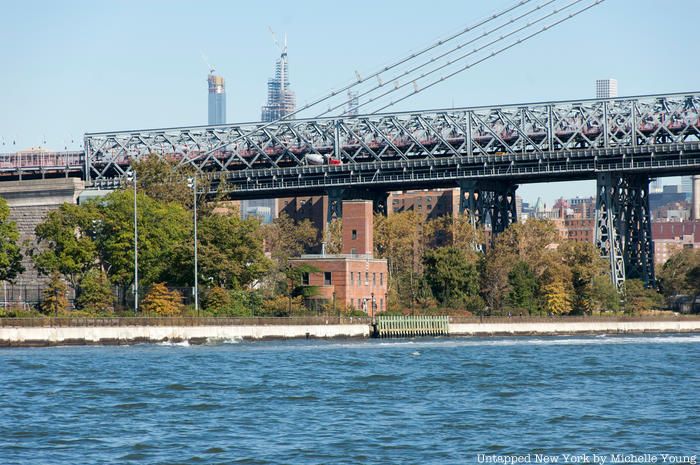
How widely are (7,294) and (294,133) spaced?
78.4 m

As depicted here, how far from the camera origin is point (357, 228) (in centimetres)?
13750

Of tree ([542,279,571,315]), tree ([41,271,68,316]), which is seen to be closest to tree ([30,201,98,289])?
tree ([41,271,68,316])

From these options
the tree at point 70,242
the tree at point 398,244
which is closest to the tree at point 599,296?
the tree at point 398,244

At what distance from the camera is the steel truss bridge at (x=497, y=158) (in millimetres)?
168375

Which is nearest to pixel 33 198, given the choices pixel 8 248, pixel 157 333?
pixel 8 248

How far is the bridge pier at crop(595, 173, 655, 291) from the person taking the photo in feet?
543

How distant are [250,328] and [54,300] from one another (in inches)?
628

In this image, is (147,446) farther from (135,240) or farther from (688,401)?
(135,240)

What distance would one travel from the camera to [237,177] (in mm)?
191625

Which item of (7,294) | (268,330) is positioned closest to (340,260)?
(268,330)

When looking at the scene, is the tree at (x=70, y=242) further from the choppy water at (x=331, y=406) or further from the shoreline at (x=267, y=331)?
the choppy water at (x=331, y=406)

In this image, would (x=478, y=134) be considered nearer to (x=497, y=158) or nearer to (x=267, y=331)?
(x=497, y=158)

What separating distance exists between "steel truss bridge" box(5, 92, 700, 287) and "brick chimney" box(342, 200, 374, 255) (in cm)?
3057

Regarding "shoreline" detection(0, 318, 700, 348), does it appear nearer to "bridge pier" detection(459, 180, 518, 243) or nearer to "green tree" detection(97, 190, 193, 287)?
"green tree" detection(97, 190, 193, 287)
